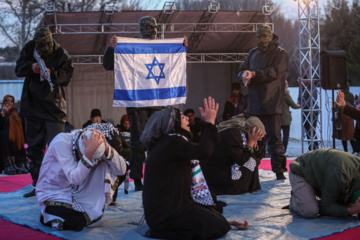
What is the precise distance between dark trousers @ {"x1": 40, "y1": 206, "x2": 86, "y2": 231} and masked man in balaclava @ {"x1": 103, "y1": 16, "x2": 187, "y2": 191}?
5.91ft

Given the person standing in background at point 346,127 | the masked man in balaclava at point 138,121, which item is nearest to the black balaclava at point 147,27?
the masked man in balaclava at point 138,121

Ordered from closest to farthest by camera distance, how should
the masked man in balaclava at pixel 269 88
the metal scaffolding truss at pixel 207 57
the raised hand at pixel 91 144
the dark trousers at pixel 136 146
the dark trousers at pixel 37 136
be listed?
the raised hand at pixel 91 144 → the dark trousers at pixel 37 136 → the dark trousers at pixel 136 146 → the masked man in balaclava at pixel 269 88 → the metal scaffolding truss at pixel 207 57

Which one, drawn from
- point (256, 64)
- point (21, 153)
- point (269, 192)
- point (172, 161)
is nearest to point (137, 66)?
point (256, 64)

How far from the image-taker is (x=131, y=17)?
12.2m

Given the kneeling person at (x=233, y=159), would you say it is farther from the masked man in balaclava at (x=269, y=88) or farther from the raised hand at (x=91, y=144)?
the raised hand at (x=91, y=144)

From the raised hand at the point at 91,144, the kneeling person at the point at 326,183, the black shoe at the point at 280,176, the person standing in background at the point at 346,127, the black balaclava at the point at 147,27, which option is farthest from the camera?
the person standing in background at the point at 346,127

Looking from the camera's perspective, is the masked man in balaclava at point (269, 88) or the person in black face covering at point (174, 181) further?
the masked man in balaclava at point (269, 88)

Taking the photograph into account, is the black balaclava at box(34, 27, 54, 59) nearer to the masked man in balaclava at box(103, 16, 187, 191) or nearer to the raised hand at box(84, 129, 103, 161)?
the masked man in balaclava at box(103, 16, 187, 191)

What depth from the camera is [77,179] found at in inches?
151

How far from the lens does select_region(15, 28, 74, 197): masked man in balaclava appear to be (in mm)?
5430

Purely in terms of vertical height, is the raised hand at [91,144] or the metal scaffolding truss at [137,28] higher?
the metal scaffolding truss at [137,28]

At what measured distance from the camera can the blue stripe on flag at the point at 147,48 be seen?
19.9ft

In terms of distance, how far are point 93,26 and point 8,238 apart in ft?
30.1

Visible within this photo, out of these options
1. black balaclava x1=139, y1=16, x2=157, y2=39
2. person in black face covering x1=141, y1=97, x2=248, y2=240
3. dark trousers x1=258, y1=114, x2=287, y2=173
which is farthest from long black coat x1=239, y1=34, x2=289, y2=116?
person in black face covering x1=141, y1=97, x2=248, y2=240
